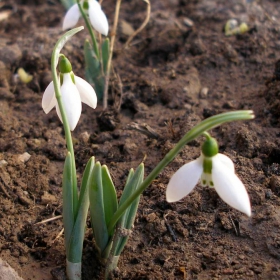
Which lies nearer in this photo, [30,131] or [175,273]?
[175,273]

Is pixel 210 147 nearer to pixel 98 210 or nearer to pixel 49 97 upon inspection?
pixel 98 210

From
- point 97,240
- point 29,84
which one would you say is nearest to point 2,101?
point 29,84

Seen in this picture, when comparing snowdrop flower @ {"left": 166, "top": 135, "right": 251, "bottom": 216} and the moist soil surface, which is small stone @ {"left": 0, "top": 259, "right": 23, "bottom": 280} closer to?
the moist soil surface

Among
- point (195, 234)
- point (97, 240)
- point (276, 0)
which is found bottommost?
point (276, 0)

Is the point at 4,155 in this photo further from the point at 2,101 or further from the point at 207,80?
the point at 207,80

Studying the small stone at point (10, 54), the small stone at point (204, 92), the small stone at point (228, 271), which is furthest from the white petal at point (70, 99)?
the small stone at point (10, 54)

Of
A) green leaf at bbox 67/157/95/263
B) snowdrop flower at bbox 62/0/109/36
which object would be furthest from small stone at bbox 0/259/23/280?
snowdrop flower at bbox 62/0/109/36
